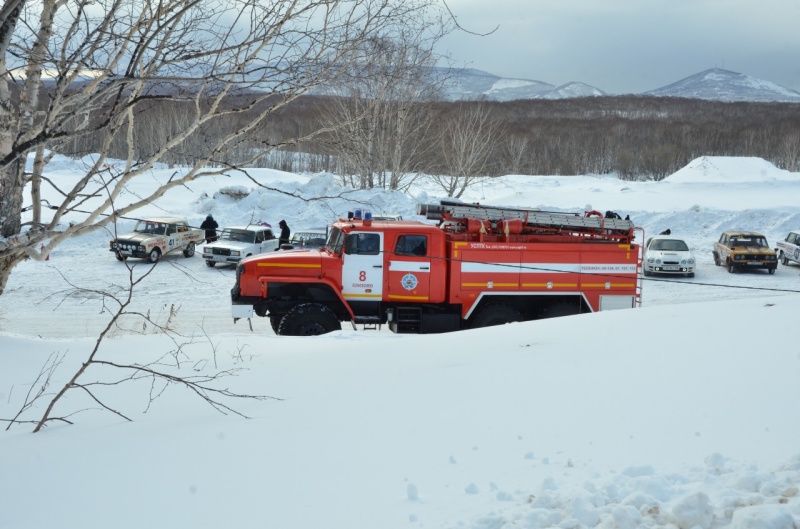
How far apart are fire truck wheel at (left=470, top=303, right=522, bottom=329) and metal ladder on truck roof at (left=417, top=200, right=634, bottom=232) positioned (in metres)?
1.54

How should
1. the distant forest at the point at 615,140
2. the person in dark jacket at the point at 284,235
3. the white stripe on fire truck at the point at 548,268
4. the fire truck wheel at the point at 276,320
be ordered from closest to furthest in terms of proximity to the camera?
the fire truck wheel at the point at 276,320 → the white stripe on fire truck at the point at 548,268 → the person in dark jacket at the point at 284,235 → the distant forest at the point at 615,140

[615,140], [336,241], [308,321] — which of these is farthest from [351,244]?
[615,140]

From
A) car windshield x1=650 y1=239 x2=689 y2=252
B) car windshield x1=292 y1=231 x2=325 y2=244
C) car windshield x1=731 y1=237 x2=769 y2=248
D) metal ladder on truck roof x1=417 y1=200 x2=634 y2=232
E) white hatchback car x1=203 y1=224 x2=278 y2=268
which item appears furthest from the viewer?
car windshield x1=292 y1=231 x2=325 y2=244

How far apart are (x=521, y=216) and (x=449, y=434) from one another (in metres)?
8.22

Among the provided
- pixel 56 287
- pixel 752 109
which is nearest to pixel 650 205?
pixel 56 287

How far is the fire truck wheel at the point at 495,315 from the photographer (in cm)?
1234

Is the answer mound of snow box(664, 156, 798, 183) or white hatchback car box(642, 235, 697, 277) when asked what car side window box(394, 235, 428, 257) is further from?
mound of snow box(664, 156, 798, 183)

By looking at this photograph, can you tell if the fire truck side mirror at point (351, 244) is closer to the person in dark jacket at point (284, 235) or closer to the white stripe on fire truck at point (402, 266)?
the white stripe on fire truck at point (402, 266)

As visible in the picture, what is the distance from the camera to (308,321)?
1162cm

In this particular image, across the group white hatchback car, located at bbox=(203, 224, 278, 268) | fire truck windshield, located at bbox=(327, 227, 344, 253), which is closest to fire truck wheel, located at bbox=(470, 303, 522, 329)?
fire truck windshield, located at bbox=(327, 227, 344, 253)

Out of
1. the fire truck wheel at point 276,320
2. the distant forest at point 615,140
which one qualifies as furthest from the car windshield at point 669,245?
the distant forest at point 615,140

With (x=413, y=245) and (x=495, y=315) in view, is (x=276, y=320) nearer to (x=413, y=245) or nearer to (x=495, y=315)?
(x=413, y=245)

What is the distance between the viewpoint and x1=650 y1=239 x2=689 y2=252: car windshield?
21.3 meters

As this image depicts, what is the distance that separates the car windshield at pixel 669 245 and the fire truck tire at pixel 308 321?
43.6ft
